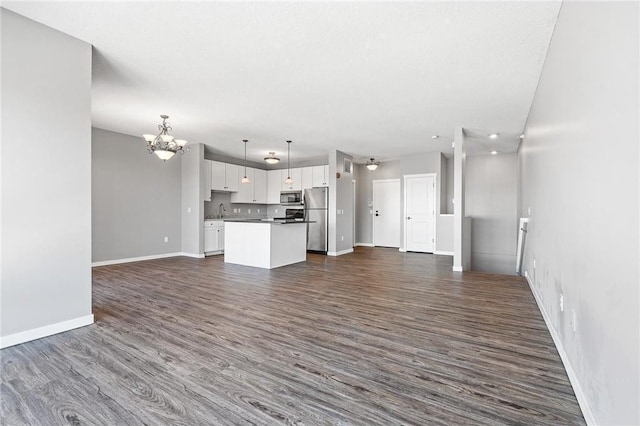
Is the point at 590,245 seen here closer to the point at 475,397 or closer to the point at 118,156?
the point at 475,397

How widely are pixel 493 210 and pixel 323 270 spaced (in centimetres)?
541

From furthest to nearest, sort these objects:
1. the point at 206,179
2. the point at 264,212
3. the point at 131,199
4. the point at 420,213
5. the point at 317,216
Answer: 1. the point at 264,212
2. the point at 420,213
3. the point at 317,216
4. the point at 206,179
5. the point at 131,199

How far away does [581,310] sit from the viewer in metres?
1.83

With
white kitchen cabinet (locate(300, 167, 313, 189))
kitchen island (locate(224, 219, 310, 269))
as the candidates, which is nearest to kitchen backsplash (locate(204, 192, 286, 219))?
white kitchen cabinet (locate(300, 167, 313, 189))

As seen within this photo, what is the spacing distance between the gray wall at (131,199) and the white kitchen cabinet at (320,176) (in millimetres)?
3452

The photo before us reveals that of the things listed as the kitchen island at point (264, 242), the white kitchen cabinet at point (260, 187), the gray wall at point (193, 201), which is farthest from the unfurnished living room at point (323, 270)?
the white kitchen cabinet at point (260, 187)

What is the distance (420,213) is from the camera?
8609mm

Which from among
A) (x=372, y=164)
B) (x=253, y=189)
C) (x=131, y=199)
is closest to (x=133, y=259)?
(x=131, y=199)

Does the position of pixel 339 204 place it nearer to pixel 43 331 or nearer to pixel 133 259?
pixel 133 259

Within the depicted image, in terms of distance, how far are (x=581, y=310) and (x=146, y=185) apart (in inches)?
296

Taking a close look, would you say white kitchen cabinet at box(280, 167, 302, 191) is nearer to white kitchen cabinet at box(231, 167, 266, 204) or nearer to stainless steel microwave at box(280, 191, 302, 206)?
stainless steel microwave at box(280, 191, 302, 206)

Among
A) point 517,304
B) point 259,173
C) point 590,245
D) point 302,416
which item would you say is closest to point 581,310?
point 590,245

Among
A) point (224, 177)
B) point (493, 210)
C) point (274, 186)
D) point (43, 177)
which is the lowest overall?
point (493, 210)

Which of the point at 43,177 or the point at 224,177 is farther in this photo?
the point at 224,177
